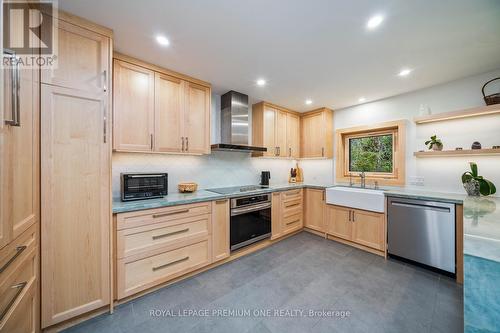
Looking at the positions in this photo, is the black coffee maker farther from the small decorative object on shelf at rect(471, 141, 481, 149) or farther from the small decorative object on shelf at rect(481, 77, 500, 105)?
the small decorative object on shelf at rect(481, 77, 500, 105)

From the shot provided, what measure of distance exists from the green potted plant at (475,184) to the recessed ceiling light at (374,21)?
7.04ft

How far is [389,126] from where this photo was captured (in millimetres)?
2996

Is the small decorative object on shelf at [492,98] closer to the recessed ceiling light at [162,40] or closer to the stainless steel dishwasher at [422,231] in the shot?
the stainless steel dishwasher at [422,231]

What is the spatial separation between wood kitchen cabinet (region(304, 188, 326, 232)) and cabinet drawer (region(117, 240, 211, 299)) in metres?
2.04

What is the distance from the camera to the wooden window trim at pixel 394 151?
9.37 feet

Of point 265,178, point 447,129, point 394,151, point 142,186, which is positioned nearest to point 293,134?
point 265,178

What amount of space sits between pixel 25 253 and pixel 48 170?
55 centimetres

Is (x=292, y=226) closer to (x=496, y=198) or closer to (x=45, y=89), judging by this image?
(x=496, y=198)

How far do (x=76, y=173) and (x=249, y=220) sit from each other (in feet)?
6.36

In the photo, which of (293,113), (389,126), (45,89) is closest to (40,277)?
(45,89)

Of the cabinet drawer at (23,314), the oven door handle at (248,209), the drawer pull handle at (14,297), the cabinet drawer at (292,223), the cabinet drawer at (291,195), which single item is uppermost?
the cabinet drawer at (291,195)

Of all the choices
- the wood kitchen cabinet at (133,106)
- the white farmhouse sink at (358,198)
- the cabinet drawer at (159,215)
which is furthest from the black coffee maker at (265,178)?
the wood kitchen cabinet at (133,106)

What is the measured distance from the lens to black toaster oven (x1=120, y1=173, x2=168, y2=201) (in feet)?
6.21

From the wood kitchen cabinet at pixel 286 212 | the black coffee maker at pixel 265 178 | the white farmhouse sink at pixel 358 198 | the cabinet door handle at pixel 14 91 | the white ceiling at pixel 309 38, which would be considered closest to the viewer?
the cabinet door handle at pixel 14 91
